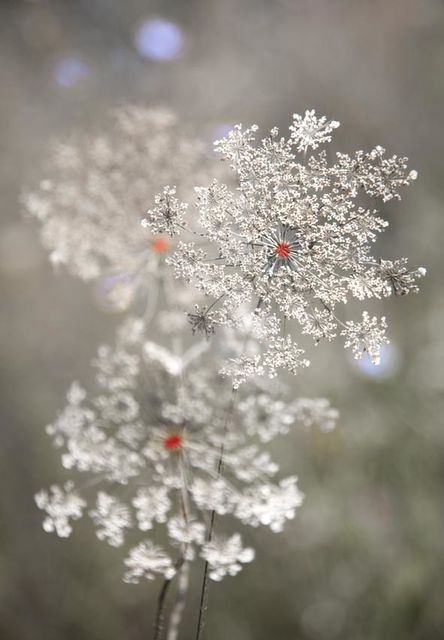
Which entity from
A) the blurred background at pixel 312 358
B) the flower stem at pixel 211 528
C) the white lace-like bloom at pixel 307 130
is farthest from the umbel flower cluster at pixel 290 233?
the blurred background at pixel 312 358

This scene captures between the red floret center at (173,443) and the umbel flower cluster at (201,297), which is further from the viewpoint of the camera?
the red floret center at (173,443)

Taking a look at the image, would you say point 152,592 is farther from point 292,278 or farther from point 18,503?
point 292,278

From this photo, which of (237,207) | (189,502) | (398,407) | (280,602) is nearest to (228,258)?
(237,207)

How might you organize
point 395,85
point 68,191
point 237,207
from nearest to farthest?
1. point 237,207
2. point 68,191
3. point 395,85

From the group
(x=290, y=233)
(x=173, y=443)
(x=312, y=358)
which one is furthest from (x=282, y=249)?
(x=312, y=358)

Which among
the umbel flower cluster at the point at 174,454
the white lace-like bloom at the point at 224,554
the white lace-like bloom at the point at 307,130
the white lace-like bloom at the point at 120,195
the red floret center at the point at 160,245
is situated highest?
the white lace-like bloom at the point at 120,195

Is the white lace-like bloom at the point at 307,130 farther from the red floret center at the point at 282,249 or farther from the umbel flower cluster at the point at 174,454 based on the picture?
the umbel flower cluster at the point at 174,454

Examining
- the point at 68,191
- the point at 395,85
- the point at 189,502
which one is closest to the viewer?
the point at 189,502

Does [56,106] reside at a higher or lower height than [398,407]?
higher
